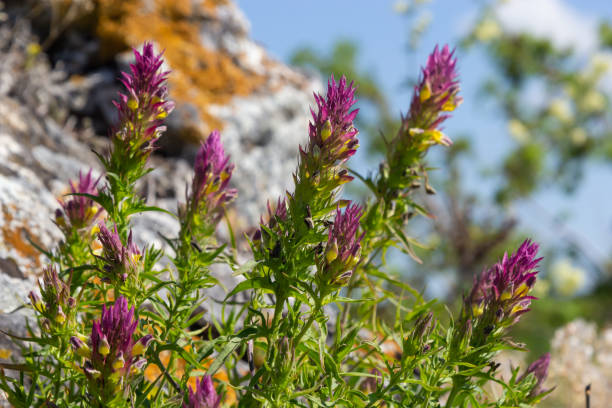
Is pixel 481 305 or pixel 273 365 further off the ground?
pixel 481 305

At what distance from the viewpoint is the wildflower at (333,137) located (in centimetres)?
120

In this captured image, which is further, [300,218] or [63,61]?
[63,61]

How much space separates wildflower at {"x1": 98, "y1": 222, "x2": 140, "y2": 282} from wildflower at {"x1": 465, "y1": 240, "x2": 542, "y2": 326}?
0.87 meters

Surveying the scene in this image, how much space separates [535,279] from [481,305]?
167mm

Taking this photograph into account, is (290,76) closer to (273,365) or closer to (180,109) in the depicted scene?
(180,109)

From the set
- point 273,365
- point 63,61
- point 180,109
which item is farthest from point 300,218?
point 63,61

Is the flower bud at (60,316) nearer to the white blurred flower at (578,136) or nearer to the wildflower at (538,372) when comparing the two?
the wildflower at (538,372)

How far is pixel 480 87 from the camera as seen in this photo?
13016 mm

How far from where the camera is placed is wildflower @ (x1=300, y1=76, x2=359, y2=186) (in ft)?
3.95

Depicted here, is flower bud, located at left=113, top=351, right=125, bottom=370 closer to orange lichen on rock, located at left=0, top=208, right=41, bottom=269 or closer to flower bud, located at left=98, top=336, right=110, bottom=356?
flower bud, located at left=98, top=336, right=110, bottom=356

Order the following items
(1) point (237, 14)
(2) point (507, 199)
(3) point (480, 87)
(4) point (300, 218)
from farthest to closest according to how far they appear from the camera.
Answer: (3) point (480, 87) → (2) point (507, 199) → (1) point (237, 14) → (4) point (300, 218)

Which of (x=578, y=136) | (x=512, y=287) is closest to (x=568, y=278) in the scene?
(x=578, y=136)

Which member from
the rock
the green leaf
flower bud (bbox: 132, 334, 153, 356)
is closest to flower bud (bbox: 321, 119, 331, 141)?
the green leaf

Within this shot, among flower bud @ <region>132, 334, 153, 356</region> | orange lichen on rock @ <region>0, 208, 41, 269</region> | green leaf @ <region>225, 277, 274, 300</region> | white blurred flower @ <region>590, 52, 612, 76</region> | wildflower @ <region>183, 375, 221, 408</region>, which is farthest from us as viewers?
white blurred flower @ <region>590, 52, 612, 76</region>
